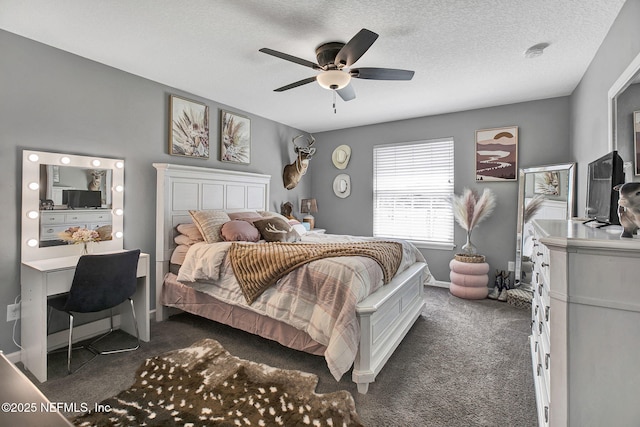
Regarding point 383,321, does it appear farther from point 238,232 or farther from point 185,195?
point 185,195

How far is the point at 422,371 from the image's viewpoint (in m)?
2.25

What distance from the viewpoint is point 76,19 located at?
7.14 feet

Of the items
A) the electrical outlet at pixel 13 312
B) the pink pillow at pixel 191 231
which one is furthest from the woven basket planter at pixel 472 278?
the electrical outlet at pixel 13 312

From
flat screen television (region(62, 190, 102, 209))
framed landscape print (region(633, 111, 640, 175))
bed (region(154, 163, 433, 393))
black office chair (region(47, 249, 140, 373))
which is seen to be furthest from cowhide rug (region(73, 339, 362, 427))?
framed landscape print (region(633, 111, 640, 175))

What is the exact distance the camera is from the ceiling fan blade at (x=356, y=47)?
1887 mm

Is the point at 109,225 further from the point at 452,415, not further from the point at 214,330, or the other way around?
the point at 452,415

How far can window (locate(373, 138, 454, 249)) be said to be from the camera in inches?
177

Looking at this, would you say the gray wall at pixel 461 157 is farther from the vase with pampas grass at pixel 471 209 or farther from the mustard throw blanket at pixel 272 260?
the mustard throw blanket at pixel 272 260

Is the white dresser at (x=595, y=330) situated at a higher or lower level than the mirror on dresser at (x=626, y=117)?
lower

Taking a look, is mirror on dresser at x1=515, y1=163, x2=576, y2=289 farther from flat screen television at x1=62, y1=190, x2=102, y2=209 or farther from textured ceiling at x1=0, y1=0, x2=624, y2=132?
flat screen television at x1=62, y1=190, x2=102, y2=209

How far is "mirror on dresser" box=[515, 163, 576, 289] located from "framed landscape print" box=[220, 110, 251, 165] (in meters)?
3.70

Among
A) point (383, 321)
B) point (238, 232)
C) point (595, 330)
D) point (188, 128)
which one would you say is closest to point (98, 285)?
point (238, 232)

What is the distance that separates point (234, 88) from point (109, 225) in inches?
76.5

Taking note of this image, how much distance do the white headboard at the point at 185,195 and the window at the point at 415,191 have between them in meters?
2.16
